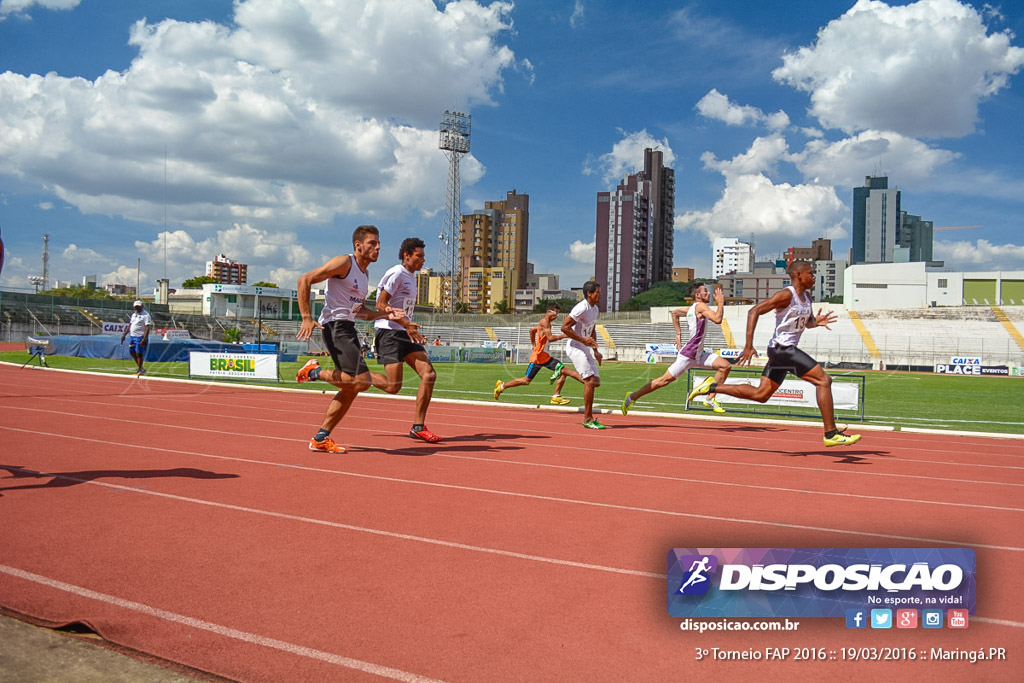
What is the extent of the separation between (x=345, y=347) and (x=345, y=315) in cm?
37

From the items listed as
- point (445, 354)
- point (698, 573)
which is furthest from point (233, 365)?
point (445, 354)

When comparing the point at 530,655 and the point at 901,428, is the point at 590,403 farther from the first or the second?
the point at 530,655

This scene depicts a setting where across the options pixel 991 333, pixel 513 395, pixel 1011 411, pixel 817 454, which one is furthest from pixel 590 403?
pixel 991 333

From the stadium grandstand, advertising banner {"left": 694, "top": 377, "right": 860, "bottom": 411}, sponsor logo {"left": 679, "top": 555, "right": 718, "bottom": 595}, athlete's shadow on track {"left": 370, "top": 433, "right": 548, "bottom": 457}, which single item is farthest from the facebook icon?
the stadium grandstand

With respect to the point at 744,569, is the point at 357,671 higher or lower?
lower

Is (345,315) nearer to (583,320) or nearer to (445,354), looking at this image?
(583,320)

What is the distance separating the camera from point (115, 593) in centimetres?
339

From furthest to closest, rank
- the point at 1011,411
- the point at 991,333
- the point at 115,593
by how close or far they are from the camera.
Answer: the point at 991,333 < the point at 1011,411 < the point at 115,593

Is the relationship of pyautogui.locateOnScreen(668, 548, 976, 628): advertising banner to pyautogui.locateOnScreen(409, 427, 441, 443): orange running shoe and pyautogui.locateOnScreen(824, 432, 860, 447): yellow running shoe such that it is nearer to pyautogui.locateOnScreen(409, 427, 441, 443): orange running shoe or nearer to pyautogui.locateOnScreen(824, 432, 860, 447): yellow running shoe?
pyautogui.locateOnScreen(824, 432, 860, 447): yellow running shoe

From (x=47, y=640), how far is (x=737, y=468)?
6453 millimetres

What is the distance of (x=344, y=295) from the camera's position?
766 centimetres

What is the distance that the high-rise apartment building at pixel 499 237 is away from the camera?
177750 mm

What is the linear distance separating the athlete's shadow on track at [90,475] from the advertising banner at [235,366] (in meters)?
15.0

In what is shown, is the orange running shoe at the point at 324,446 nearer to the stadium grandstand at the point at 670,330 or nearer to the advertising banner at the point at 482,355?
the stadium grandstand at the point at 670,330
